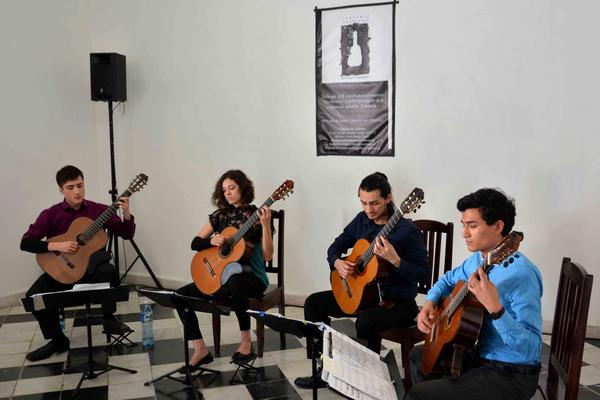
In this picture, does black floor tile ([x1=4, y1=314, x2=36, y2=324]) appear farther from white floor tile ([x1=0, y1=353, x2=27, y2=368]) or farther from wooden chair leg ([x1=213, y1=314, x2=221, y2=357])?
wooden chair leg ([x1=213, y1=314, x2=221, y2=357])

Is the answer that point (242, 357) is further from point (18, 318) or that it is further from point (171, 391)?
point (18, 318)

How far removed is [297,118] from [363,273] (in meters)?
1.80

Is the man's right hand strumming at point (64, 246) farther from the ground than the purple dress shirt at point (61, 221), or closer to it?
closer to it

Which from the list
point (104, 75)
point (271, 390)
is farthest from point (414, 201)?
point (104, 75)

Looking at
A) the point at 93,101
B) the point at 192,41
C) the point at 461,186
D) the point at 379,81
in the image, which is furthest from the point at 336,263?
the point at 93,101

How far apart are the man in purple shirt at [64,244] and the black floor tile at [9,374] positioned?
0.46 ft

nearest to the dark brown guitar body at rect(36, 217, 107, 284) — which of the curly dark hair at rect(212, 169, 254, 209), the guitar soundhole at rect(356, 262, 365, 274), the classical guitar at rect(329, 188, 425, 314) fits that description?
the curly dark hair at rect(212, 169, 254, 209)

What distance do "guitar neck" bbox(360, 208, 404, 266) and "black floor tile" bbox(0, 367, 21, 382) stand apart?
2.03 m

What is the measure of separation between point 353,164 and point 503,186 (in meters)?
1.04

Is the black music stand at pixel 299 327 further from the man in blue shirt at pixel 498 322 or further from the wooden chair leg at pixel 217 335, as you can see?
the wooden chair leg at pixel 217 335

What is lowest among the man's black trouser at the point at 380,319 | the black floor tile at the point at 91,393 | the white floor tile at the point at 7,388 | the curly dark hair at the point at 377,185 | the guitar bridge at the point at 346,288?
the white floor tile at the point at 7,388

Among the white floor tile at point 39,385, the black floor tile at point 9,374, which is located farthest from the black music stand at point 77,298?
the black floor tile at point 9,374

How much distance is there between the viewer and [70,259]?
3.75 meters

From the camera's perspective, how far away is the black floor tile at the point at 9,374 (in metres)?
3.33
